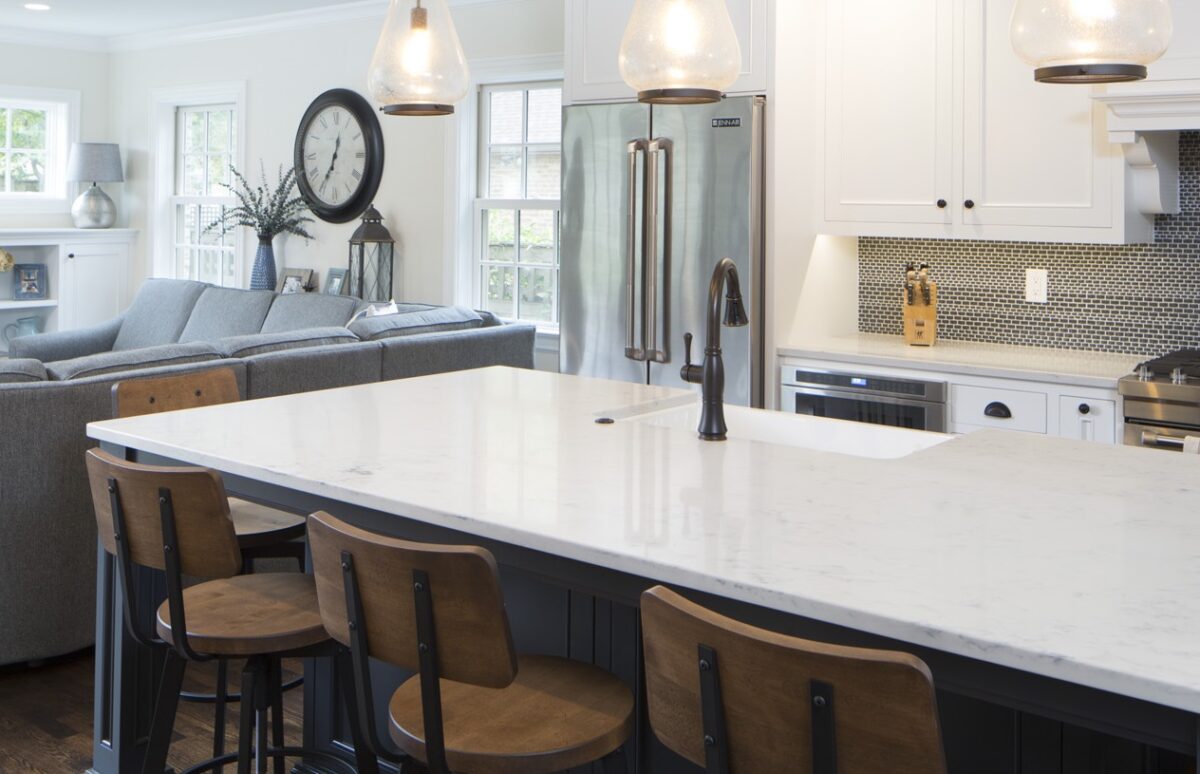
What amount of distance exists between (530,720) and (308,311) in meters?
4.92

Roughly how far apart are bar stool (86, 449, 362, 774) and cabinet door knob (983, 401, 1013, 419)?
8.16ft

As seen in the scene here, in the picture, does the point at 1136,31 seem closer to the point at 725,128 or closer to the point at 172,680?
the point at 172,680

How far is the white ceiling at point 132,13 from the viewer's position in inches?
273

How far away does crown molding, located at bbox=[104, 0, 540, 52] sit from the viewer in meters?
6.81

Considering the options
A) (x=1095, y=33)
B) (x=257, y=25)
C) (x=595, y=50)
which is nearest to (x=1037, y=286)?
(x=595, y=50)

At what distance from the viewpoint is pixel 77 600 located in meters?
3.72

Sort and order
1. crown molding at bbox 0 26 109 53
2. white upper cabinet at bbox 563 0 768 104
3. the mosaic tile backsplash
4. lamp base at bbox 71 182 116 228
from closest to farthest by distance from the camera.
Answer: the mosaic tile backsplash < white upper cabinet at bbox 563 0 768 104 < crown molding at bbox 0 26 109 53 < lamp base at bbox 71 182 116 228

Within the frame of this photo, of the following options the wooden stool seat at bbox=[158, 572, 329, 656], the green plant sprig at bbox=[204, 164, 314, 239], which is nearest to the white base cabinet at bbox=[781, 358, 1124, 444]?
the wooden stool seat at bbox=[158, 572, 329, 656]

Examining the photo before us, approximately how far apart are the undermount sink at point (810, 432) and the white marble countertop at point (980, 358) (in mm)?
1213

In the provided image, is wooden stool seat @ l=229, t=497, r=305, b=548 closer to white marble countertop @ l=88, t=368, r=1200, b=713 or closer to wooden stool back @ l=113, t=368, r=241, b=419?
white marble countertop @ l=88, t=368, r=1200, b=713

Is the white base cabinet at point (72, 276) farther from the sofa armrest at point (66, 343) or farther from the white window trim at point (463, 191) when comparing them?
the white window trim at point (463, 191)

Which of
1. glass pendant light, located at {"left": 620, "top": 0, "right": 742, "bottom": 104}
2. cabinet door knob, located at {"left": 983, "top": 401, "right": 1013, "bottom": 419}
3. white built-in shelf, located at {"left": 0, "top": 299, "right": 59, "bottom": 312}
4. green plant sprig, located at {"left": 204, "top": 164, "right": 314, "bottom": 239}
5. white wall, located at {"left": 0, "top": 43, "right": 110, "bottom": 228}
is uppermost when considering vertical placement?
white wall, located at {"left": 0, "top": 43, "right": 110, "bottom": 228}

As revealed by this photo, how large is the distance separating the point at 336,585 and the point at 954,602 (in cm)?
91

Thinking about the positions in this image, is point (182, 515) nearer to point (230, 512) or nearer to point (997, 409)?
point (230, 512)
